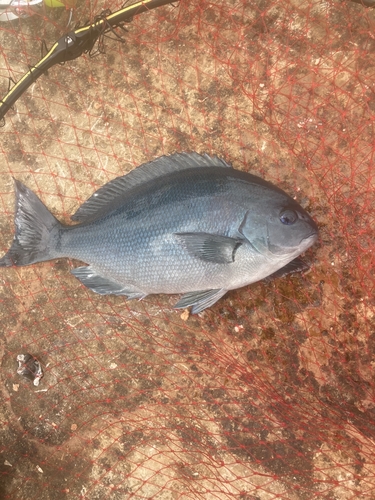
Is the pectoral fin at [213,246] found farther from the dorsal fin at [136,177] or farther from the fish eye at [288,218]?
the dorsal fin at [136,177]

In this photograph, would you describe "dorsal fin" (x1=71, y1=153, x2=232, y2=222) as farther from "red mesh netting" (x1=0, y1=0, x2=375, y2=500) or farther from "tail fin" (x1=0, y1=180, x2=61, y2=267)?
"red mesh netting" (x1=0, y1=0, x2=375, y2=500)

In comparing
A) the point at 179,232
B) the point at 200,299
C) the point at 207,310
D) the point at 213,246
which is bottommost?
the point at 207,310

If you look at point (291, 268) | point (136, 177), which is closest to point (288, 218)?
point (291, 268)

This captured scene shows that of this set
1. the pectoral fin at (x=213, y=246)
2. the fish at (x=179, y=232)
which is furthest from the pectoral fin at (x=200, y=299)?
the pectoral fin at (x=213, y=246)

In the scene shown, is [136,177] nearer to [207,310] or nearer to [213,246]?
[213,246]

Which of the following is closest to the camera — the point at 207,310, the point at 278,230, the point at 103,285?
the point at 278,230

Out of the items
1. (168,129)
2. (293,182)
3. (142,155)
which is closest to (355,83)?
(293,182)

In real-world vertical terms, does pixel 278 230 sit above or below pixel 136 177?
below

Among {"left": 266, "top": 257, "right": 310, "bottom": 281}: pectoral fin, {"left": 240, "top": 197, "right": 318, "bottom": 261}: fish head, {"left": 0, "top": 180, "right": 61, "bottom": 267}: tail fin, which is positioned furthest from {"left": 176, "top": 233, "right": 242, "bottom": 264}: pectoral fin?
{"left": 0, "top": 180, "right": 61, "bottom": 267}: tail fin
